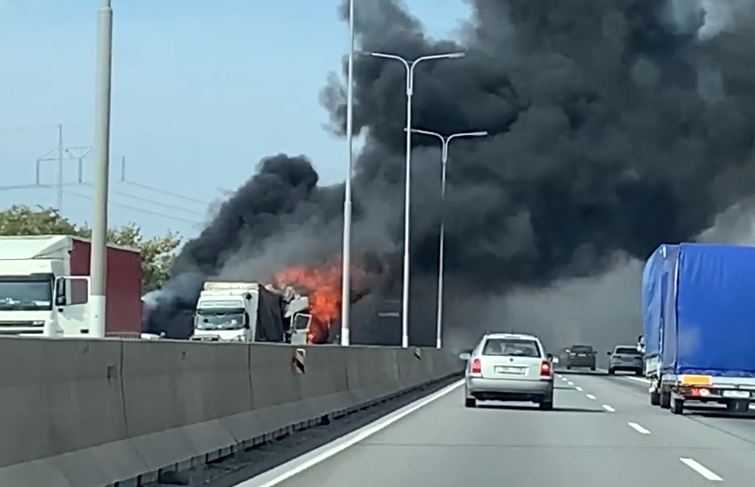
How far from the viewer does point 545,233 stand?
223ft

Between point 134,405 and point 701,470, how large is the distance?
6.55 metres

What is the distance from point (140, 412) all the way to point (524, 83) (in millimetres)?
58274

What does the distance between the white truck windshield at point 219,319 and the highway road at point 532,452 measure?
1808 cm

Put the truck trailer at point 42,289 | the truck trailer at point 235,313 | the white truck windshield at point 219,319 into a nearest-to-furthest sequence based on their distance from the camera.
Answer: the truck trailer at point 42,289, the truck trailer at point 235,313, the white truck windshield at point 219,319

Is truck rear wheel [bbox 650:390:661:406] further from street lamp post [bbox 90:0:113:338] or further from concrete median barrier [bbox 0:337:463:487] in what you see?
street lamp post [bbox 90:0:113:338]

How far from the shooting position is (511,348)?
87.8ft

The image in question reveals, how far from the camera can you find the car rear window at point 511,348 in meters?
26.5

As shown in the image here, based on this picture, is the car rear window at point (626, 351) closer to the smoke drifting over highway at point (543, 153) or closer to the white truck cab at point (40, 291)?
the smoke drifting over highway at point (543, 153)

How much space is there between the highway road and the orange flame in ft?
95.7

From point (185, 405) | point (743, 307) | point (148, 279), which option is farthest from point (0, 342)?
point (148, 279)

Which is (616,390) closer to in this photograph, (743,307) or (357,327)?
(743,307)

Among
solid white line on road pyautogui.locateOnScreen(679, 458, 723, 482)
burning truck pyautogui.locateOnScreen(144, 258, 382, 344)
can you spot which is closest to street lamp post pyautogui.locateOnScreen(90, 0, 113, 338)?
solid white line on road pyautogui.locateOnScreen(679, 458, 723, 482)

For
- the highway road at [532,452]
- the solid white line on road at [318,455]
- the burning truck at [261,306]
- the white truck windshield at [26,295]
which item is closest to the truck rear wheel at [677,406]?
the highway road at [532,452]

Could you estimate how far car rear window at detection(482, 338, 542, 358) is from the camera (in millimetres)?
26484
